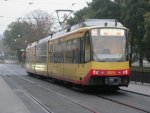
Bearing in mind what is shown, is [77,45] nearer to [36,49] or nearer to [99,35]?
[99,35]

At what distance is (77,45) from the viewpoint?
24484 mm

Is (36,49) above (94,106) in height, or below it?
above

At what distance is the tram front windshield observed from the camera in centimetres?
2262

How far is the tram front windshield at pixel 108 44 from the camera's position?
22625 mm

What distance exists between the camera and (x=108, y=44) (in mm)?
22906

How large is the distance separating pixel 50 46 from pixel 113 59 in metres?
12.0

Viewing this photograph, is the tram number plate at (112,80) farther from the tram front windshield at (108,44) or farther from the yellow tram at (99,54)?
the tram front windshield at (108,44)

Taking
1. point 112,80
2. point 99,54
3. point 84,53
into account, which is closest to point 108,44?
point 99,54

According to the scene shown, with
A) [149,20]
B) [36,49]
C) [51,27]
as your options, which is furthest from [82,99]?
[51,27]

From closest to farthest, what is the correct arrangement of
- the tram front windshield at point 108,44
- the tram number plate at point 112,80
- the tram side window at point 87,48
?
the tram number plate at point 112,80, the tram front windshield at point 108,44, the tram side window at point 87,48

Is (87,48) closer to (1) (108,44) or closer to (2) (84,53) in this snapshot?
(2) (84,53)

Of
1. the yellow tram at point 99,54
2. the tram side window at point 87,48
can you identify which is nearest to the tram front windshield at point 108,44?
the yellow tram at point 99,54

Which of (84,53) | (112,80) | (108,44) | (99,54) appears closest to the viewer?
(112,80)

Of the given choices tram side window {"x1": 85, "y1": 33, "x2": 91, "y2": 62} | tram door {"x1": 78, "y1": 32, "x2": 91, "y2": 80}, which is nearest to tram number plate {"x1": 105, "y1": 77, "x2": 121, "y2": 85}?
tram door {"x1": 78, "y1": 32, "x2": 91, "y2": 80}
